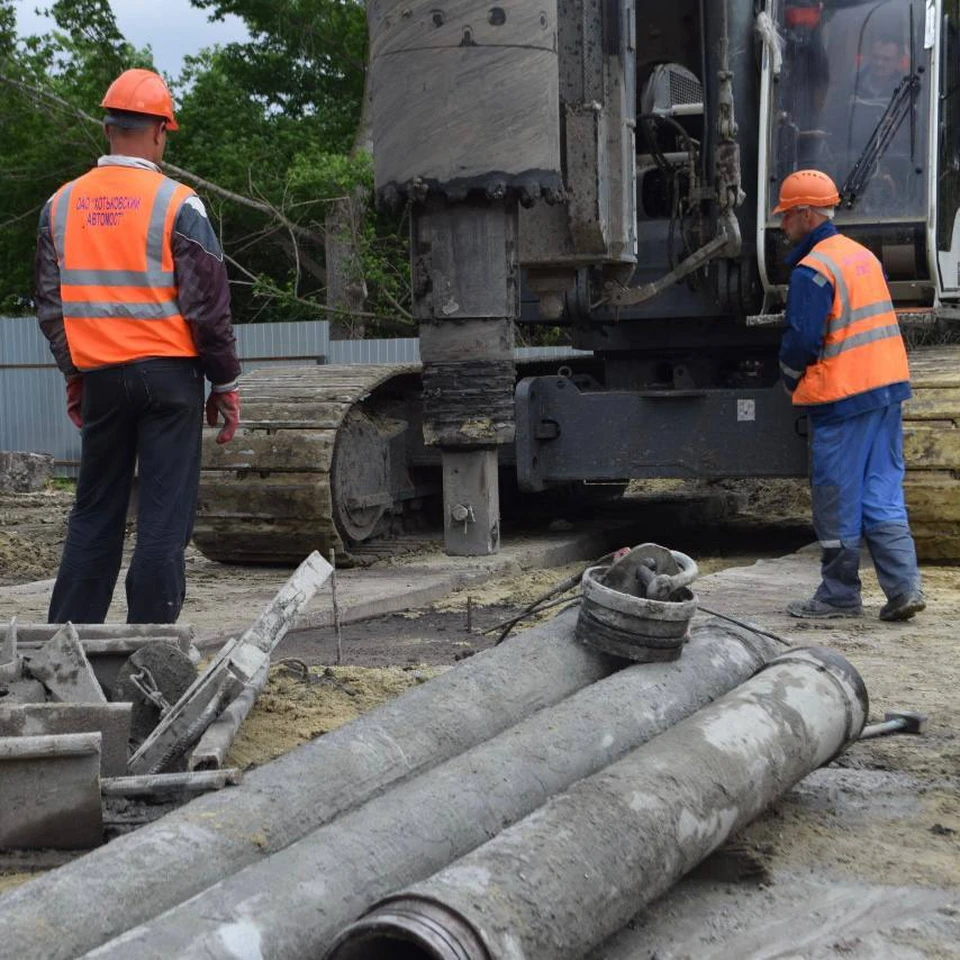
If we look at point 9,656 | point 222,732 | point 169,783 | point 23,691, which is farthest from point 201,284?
point 169,783

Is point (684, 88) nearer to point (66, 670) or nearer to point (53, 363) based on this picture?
point (66, 670)

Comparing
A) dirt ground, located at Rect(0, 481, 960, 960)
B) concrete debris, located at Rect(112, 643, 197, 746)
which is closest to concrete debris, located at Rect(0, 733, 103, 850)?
dirt ground, located at Rect(0, 481, 960, 960)

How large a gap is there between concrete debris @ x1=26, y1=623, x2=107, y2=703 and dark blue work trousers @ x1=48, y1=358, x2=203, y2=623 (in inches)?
33.2

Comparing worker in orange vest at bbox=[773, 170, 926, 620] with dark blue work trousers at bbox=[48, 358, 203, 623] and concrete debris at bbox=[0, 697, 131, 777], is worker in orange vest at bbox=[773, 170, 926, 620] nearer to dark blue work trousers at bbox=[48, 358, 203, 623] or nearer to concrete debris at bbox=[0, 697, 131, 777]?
dark blue work trousers at bbox=[48, 358, 203, 623]

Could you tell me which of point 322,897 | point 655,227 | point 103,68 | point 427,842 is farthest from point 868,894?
point 103,68

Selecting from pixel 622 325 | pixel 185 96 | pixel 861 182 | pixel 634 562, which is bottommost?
pixel 634 562

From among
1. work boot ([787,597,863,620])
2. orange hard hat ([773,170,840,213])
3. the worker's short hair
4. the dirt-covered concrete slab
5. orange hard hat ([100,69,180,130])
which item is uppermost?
orange hard hat ([100,69,180,130])

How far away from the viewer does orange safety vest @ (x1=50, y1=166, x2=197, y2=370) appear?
5.38 meters

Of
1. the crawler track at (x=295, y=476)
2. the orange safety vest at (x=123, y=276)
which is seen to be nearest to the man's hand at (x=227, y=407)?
the orange safety vest at (x=123, y=276)

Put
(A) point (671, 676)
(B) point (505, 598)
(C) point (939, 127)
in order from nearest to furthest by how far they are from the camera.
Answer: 1. (A) point (671, 676)
2. (B) point (505, 598)
3. (C) point (939, 127)

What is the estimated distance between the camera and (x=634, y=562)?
14.5ft

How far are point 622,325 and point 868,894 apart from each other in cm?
648

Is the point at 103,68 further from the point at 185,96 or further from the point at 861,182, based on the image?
the point at 861,182

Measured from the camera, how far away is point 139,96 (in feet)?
18.1
